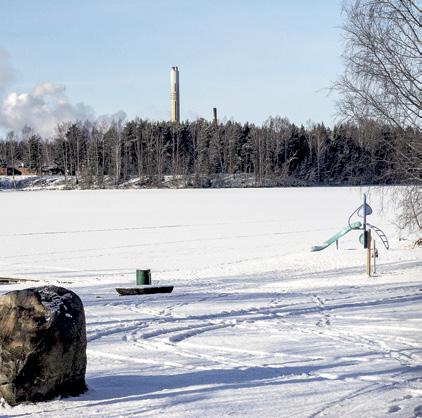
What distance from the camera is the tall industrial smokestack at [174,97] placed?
116500mm

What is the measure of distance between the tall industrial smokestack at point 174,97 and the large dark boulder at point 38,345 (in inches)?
4392

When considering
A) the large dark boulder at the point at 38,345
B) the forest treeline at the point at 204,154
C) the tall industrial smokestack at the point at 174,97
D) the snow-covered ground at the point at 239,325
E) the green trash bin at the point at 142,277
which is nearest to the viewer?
Answer: the large dark boulder at the point at 38,345

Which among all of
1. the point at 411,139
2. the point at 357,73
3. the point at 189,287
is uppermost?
the point at 357,73

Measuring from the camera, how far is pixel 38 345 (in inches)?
260

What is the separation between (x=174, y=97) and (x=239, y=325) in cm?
11024

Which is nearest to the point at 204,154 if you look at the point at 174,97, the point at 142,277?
the point at 174,97

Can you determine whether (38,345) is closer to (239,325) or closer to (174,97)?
(239,325)

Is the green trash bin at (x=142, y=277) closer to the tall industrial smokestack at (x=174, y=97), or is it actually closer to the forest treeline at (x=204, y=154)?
the forest treeline at (x=204, y=154)

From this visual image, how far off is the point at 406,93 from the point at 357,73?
142cm

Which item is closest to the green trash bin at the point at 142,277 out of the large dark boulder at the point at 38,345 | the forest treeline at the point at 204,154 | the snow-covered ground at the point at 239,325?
the snow-covered ground at the point at 239,325

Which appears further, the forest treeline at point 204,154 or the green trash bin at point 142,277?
the forest treeline at point 204,154

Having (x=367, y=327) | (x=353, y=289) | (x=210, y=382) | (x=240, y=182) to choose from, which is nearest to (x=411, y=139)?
(x=353, y=289)

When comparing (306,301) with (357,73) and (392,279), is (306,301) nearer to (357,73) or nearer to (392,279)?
(392,279)

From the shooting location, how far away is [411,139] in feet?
63.0
